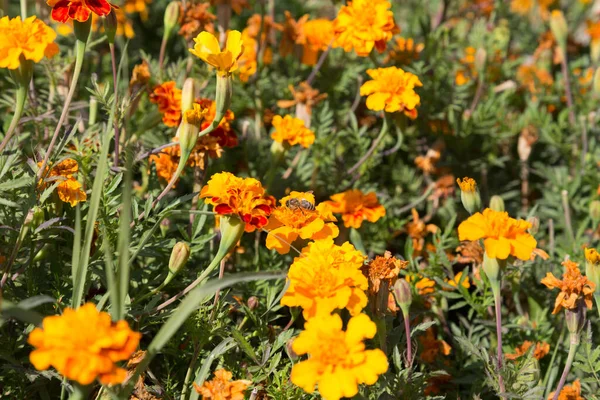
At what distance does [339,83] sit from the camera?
253cm

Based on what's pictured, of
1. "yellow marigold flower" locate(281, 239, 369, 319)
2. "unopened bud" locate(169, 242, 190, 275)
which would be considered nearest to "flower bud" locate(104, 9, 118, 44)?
"unopened bud" locate(169, 242, 190, 275)

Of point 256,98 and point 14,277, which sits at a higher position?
point 256,98

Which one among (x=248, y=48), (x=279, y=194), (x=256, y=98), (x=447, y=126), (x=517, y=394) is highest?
(x=248, y=48)

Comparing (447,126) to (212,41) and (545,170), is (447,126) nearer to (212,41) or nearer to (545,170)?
(545,170)

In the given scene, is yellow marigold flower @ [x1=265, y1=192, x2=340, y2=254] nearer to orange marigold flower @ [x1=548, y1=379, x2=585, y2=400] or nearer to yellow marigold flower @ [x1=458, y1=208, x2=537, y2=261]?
yellow marigold flower @ [x1=458, y1=208, x2=537, y2=261]

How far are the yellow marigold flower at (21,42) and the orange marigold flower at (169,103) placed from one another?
39 cm

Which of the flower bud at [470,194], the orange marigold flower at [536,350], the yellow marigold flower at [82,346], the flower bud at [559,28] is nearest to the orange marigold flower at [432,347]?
the orange marigold flower at [536,350]

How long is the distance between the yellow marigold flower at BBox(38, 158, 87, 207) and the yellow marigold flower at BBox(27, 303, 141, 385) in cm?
48

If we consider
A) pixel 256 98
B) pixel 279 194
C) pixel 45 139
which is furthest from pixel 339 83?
pixel 45 139

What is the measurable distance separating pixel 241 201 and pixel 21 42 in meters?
0.50

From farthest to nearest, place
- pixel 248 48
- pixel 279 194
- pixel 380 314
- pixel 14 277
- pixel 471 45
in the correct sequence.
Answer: pixel 471 45 < pixel 248 48 < pixel 279 194 < pixel 14 277 < pixel 380 314

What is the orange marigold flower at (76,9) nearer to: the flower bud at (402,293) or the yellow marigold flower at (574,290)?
the flower bud at (402,293)

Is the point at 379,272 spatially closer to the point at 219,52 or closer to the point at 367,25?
the point at 219,52

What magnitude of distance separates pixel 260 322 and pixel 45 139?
2.76 feet
